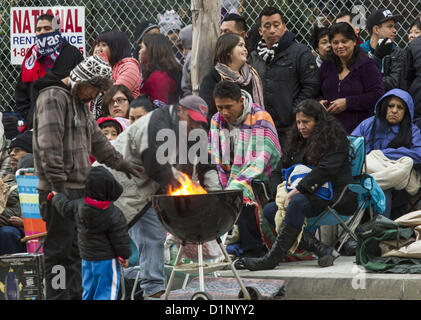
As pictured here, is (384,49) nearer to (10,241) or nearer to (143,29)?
(143,29)

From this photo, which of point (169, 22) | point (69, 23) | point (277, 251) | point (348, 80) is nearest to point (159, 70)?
point (169, 22)

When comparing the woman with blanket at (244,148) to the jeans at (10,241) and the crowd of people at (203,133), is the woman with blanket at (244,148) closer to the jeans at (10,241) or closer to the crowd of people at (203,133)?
the crowd of people at (203,133)

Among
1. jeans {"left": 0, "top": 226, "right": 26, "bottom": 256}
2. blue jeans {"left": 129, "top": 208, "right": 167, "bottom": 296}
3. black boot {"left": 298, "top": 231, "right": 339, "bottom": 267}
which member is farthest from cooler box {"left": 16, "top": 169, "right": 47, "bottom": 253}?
black boot {"left": 298, "top": 231, "right": 339, "bottom": 267}

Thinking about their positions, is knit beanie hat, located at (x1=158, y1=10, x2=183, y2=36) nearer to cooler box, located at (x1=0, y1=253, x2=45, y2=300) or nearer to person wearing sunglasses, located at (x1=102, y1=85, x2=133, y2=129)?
person wearing sunglasses, located at (x1=102, y1=85, x2=133, y2=129)

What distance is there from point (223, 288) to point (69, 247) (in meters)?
1.21

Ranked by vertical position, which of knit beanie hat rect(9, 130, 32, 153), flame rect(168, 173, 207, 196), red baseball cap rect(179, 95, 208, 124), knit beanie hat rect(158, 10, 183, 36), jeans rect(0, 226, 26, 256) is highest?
knit beanie hat rect(158, 10, 183, 36)

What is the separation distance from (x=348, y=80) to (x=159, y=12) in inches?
125

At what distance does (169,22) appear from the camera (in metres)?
9.58

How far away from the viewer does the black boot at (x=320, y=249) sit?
693cm

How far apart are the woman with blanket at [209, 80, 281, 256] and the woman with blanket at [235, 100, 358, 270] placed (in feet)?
0.83

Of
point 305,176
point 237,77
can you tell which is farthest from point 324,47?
point 305,176

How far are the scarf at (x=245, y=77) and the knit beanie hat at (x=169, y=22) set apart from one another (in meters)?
1.90

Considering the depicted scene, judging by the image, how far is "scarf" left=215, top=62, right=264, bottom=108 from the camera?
7805 mm

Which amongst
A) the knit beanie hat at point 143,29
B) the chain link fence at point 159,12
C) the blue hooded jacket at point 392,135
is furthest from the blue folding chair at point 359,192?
the knit beanie hat at point 143,29
